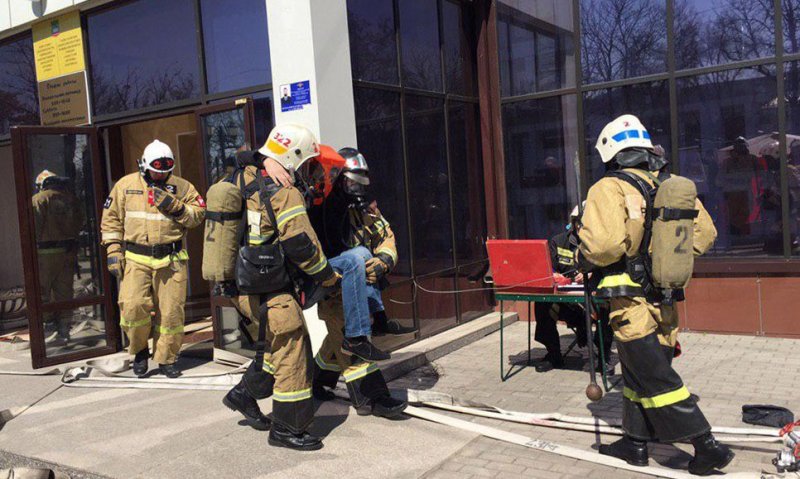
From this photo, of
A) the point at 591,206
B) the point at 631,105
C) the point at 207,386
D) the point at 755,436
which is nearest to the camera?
the point at 591,206

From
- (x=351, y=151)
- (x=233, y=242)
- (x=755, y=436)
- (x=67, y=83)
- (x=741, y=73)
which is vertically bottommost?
(x=755, y=436)

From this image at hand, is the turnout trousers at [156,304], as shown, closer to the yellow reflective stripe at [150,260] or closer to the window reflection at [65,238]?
the yellow reflective stripe at [150,260]

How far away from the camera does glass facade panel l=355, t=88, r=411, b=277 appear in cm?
714

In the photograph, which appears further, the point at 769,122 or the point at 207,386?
the point at 769,122

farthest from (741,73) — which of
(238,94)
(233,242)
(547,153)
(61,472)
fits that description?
(61,472)

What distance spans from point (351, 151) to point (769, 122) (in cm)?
478

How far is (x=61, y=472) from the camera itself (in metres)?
4.68

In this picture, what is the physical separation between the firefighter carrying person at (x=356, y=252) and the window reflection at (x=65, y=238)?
12.0 feet

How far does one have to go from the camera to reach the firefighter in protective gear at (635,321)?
4195 millimetres

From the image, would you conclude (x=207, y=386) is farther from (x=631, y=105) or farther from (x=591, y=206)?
(x=631, y=105)

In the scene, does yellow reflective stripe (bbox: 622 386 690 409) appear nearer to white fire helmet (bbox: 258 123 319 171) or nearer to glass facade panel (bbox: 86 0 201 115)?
white fire helmet (bbox: 258 123 319 171)

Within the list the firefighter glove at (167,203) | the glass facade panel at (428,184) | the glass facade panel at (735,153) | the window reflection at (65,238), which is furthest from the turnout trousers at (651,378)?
the window reflection at (65,238)

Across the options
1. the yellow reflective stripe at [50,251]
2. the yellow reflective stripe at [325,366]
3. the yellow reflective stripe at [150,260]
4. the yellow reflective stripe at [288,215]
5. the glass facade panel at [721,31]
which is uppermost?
the glass facade panel at [721,31]

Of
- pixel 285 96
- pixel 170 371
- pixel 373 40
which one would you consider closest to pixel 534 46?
pixel 373 40
